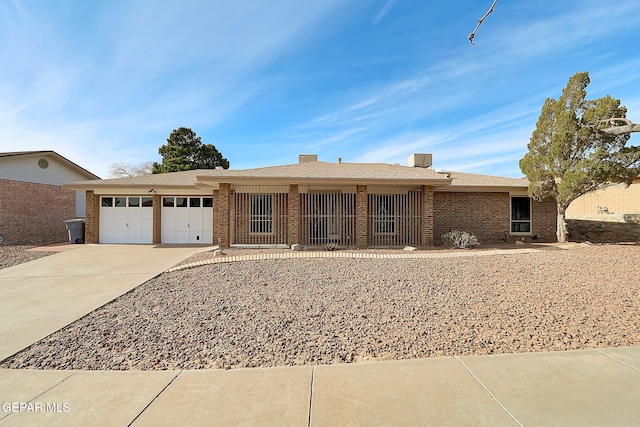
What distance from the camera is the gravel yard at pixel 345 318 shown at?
3.60 metres

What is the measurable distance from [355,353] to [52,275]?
8.52 metres

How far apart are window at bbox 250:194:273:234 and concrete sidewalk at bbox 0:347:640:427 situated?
9710 mm

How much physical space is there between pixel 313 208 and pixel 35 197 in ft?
50.6

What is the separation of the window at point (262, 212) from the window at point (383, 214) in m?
4.34

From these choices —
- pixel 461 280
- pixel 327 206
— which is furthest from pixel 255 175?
pixel 461 280

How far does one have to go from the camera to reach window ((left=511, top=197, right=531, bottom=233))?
13.9 m

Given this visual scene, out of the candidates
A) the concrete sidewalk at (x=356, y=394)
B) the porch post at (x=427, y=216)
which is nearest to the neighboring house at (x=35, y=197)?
the concrete sidewalk at (x=356, y=394)

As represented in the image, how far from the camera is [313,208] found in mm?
12828

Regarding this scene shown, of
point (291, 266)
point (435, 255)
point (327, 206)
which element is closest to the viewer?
point (291, 266)

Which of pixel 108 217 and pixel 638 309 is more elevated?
pixel 108 217

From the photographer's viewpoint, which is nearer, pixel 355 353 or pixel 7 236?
pixel 355 353

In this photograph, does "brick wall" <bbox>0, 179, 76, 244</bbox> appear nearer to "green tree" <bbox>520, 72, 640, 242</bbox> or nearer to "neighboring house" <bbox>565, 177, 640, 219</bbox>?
"green tree" <bbox>520, 72, 640, 242</bbox>

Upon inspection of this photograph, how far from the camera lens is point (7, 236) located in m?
15.2

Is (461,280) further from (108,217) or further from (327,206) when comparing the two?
(108,217)
